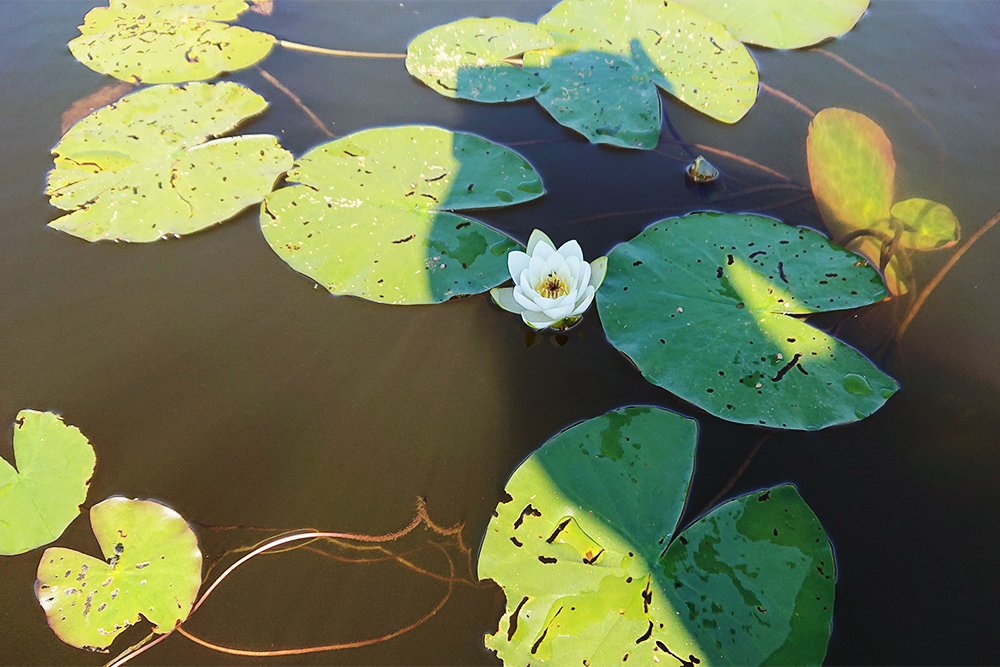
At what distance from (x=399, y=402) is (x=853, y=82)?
8.60 feet

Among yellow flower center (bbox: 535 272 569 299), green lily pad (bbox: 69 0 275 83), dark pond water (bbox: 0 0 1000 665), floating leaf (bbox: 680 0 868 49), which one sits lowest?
dark pond water (bbox: 0 0 1000 665)

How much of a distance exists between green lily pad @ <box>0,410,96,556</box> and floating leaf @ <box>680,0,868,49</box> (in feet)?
10.7

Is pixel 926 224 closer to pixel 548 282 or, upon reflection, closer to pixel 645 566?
pixel 548 282

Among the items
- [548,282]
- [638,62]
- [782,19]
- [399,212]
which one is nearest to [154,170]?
[399,212]

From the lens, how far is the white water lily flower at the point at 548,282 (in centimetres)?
154

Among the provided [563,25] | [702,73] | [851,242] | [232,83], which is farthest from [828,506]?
[232,83]

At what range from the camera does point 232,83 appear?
2.43 meters

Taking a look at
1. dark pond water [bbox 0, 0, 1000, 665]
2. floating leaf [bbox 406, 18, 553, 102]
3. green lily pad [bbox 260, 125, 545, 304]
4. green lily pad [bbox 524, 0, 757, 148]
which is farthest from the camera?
floating leaf [bbox 406, 18, 553, 102]

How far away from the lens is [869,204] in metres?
1.98

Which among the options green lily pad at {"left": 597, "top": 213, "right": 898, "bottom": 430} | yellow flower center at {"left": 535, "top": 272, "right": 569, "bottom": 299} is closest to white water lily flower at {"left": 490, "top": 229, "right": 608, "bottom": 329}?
yellow flower center at {"left": 535, "top": 272, "right": 569, "bottom": 299}

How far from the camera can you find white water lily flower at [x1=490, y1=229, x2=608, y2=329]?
154 cm

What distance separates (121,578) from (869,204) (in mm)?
2671

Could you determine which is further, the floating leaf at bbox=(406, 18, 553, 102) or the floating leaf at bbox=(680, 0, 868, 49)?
the floating leaf at bbox=(680, 0, 868, 49)

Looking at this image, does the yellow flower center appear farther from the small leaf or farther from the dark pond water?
the small leaf
